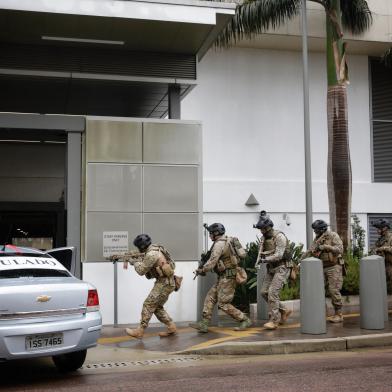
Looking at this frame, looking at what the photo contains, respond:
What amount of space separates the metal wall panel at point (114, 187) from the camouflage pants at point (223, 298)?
2896mm

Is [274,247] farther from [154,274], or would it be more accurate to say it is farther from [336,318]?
[154,274]

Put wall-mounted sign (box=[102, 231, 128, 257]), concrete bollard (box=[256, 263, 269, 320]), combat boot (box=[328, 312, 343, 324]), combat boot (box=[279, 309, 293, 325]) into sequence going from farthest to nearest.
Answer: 1. wall-mounted sign (box=[102, 231, 128, 257])
2. concrete bollard (box=[256, 263, 269, 320])
3. combat boot (box=[328, 312, 343, 324])
4. combat boot (box=[279, 309, 293, 325])

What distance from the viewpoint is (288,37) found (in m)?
19.5

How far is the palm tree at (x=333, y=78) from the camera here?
14.3 m

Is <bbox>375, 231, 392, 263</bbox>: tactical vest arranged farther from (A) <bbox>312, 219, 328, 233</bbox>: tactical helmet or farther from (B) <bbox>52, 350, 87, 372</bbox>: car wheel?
(B) <bbox>52, 350, 87, 372</bbox>: car wheel

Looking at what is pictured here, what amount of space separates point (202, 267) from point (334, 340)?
7.36 feet

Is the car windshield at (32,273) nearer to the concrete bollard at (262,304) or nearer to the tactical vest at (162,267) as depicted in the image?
the tactical vest at (162,267)

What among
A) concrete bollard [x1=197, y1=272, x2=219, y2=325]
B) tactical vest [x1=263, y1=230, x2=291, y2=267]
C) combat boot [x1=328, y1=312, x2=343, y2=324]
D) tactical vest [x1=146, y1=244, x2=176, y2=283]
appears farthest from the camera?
concrete bollard [x1=197, y1=272, x2=219, y2=325]

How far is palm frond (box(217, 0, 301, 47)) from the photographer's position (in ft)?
56.1

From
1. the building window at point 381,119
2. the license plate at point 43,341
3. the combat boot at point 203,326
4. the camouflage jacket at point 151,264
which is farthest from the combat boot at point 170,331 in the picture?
the building window at point 381,119

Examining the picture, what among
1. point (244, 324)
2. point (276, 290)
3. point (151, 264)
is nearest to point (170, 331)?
point (244, 324)

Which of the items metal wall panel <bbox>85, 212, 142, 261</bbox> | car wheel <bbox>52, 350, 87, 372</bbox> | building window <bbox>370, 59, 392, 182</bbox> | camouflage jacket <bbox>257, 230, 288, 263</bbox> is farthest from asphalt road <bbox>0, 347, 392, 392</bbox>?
building window <bbox>370, 59, 392, 182</bbox>

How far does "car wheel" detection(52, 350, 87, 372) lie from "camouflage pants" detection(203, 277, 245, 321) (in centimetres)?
282

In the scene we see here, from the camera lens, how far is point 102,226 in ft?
38.2
